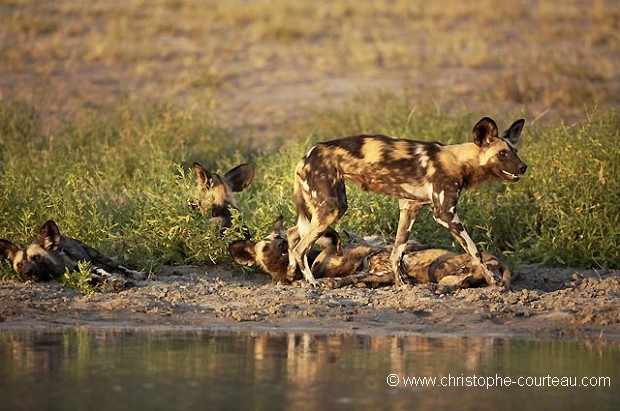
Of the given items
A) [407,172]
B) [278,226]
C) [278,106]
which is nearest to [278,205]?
[278,226]

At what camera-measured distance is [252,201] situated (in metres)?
11.1

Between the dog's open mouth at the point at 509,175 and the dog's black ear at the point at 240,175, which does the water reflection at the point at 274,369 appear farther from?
the dog's black ear at the point at 240,175

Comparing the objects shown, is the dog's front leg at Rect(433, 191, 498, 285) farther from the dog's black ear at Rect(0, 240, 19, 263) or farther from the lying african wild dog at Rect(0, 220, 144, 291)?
the dog's black ear at Rect(0, 240, 19, 263)

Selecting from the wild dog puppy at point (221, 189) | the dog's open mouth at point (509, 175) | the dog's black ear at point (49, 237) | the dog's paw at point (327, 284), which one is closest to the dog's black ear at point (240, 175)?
the wild dog puppy at point (221, 189)

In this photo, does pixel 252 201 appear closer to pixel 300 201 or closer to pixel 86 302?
pixel 300 201

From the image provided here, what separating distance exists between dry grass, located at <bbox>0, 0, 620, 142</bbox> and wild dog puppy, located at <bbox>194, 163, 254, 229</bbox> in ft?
10.9

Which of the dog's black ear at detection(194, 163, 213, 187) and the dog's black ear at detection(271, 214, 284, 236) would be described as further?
the dog's black ear at detection(194, 163, 213, 187)

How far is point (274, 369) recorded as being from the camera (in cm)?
714

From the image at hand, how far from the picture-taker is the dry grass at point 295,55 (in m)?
17.0

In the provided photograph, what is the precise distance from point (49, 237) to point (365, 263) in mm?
2232

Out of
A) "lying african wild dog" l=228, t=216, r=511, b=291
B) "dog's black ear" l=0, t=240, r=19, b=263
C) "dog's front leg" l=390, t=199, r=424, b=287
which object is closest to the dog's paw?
"lying african wild dog" l=228, t=216, r=511, b=291

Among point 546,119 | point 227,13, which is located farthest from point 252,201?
point 227,13

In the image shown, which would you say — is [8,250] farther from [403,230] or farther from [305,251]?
[403,230]

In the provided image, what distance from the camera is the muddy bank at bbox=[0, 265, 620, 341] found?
8.52m
